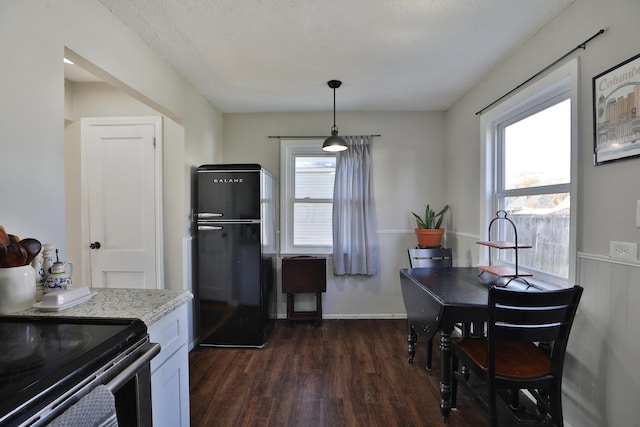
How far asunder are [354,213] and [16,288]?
282 centimetres

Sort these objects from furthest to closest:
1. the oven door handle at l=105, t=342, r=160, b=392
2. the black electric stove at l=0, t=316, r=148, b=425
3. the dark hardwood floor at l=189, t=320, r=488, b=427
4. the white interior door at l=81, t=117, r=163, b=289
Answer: the white interior door at l=81, t=117, r=163, b=289
the dark hardwood floor at l=189, t=320, r=488, b=427
the oven door handle at l=105, t=342, r=160, b=392
the black electric stove at l=0, t=316, r=148, b=425

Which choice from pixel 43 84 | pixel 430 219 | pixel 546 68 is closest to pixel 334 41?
pixel 546 68

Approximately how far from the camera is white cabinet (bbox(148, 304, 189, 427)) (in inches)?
45.7

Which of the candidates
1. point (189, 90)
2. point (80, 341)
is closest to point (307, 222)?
point (189, 90)

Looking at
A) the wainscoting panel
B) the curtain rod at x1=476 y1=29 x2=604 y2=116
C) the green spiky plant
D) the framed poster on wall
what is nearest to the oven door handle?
the wainscoting panel

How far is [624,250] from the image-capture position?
4.56 feet

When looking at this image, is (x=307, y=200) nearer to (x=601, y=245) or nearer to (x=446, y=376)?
(x=446, y=376)

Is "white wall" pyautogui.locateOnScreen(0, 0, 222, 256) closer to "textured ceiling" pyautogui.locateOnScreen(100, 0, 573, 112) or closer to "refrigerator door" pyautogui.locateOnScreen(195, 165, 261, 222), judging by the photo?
"textured ceiling" pyautogui.locateOnScreen(100, 0, 573, 112)

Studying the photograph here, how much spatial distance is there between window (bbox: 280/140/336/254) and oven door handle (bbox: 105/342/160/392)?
2584 mm

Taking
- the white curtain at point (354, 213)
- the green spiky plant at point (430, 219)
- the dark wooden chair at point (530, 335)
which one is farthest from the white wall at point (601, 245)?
the white curtain at point (354, 213)

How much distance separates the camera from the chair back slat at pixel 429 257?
9.10ft

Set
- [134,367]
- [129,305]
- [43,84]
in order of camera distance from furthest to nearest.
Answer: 1. [43,84]
2. [129,305]
3. [134,367]

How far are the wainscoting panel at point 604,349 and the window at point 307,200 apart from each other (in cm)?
236

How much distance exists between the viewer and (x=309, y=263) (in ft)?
10.8
